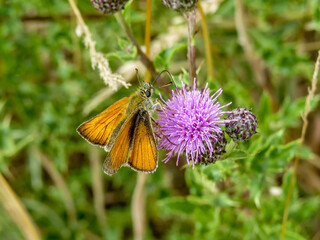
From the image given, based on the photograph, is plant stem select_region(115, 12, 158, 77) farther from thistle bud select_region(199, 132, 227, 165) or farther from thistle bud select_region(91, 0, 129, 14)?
thistle bud select_region(199, 132, 227, 165)

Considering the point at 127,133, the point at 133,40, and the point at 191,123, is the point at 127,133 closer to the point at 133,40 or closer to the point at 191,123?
the point at 191,123

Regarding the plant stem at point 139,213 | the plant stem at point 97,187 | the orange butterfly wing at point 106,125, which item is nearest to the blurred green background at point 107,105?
the plant stem at point 97,187

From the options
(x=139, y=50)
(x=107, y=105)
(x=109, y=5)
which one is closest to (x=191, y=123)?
(x=139, y=50)

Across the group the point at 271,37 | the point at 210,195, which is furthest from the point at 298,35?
the point at 210,195

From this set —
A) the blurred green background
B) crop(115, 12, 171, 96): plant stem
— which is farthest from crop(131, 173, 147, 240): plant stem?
crop(115, 12, 171, 96): plant stem

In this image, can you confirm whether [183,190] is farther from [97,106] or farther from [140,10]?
[140,10]

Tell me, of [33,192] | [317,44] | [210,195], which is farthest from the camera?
[33,192]

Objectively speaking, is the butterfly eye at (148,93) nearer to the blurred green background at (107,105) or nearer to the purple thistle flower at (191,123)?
the purple thistle flower at (191,123)
